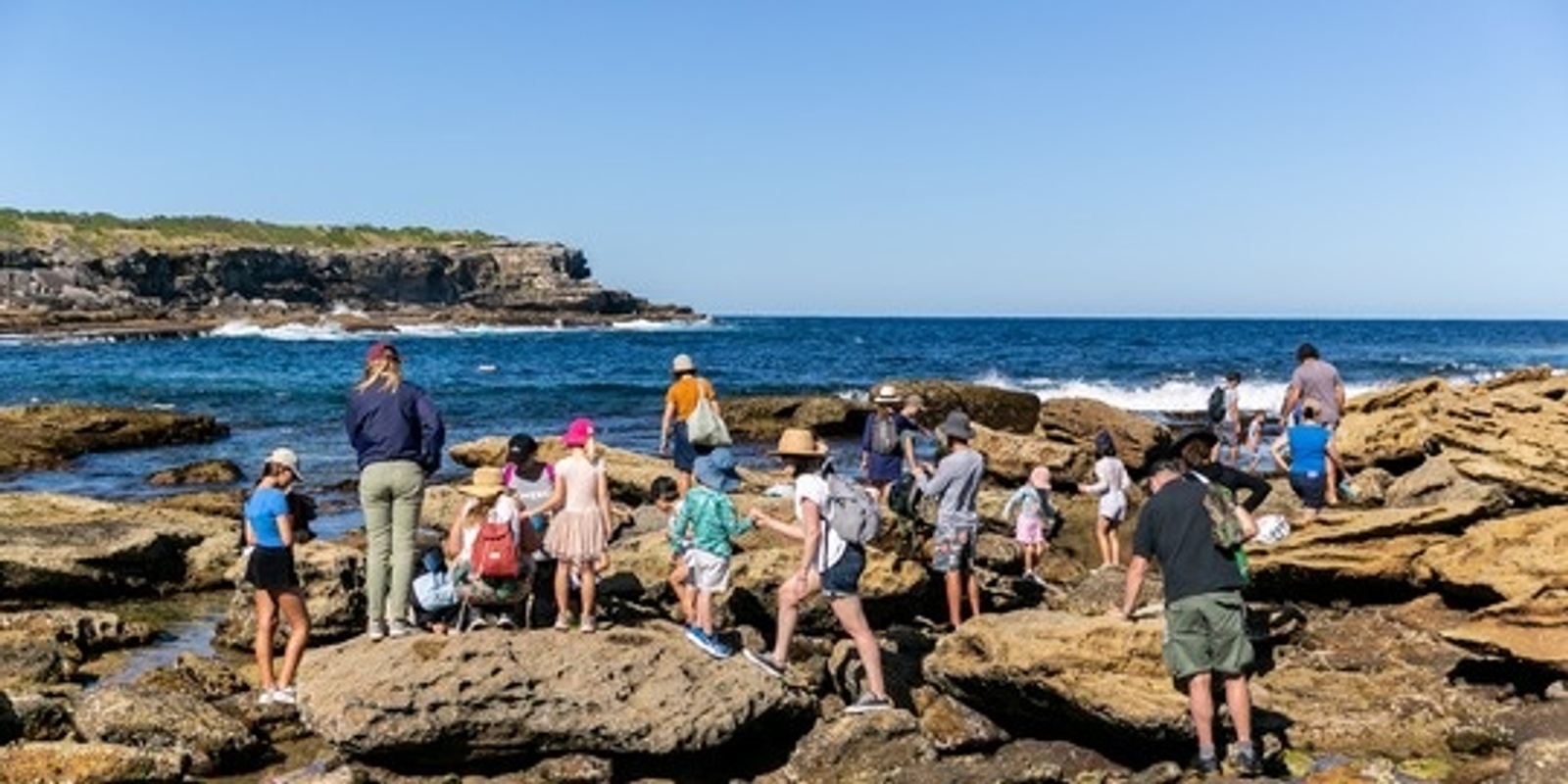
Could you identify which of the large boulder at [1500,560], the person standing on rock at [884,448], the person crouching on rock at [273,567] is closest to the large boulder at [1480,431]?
the large boulder at [1500,560]

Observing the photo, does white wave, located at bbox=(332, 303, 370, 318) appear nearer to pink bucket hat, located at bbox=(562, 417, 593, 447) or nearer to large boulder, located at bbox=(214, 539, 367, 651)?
large boulder, located at bbox=(214, 539, 367, 651)

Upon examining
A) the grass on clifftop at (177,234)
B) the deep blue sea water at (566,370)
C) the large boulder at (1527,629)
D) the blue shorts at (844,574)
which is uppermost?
the grass on clifftop at (177,234)

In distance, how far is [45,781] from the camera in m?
8.38

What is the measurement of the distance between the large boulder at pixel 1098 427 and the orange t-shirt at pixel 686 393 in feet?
32.4

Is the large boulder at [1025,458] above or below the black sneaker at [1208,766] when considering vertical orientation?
above

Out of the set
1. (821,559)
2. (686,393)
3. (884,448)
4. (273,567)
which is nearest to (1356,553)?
(884,448)

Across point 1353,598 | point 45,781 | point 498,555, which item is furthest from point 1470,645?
point 45,781

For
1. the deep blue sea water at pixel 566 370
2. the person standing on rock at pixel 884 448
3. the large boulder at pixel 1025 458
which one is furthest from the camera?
the deep blue sea water at pixel 566 370

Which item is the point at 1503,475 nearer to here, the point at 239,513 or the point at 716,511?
the point at 716,511

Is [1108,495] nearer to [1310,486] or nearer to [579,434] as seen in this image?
[1310,486]

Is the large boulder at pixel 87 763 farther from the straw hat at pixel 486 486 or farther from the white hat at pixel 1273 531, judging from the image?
the white hat at pixel 1273 531

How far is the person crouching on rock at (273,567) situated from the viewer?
9.85 meters

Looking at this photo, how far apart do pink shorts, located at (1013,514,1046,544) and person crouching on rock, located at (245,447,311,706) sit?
7.27 m

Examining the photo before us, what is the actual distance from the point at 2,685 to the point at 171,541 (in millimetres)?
4907
